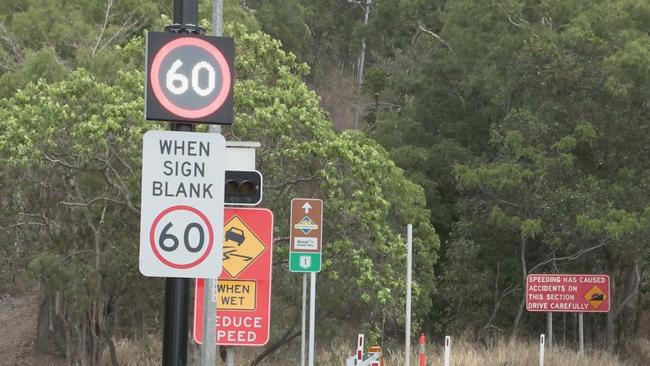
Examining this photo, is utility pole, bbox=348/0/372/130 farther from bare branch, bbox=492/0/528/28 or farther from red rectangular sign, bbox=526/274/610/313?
red rectangular sign, bbox=526/274/610/313

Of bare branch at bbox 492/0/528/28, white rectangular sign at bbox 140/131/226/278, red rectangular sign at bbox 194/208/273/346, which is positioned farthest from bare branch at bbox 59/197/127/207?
bare branch at bbox 492/0/528/28

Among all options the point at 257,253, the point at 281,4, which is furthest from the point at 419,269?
the point at 281,4

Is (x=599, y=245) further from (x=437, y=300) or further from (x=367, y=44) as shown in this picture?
(x=367, y=44)

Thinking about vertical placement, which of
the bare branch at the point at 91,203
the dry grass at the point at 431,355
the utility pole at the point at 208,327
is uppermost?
the bare branch at the point at 91,203

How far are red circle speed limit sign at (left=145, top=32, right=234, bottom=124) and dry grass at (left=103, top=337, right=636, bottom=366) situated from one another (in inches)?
556

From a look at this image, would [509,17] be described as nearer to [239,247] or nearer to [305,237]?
[305,237]

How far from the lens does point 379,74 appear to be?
46000 mm

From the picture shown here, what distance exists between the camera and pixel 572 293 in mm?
22391

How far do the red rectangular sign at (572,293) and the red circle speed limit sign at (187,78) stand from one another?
52.5 feet

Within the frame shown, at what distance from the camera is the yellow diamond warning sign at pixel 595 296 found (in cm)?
2228

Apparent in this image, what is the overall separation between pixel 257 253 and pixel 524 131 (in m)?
21.9

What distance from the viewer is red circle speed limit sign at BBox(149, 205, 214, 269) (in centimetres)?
674

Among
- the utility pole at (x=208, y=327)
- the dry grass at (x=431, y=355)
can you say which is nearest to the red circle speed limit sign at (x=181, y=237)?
the utility pole at (x=208, y=327)

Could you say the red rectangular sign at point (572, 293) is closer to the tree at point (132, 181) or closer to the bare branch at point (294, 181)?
the tree at point (132, 181)
